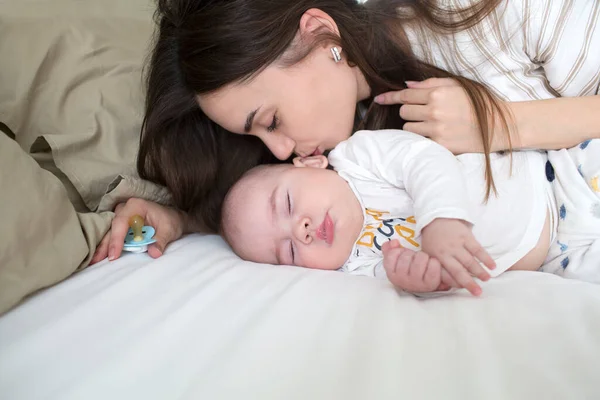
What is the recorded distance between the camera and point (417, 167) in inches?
37.9

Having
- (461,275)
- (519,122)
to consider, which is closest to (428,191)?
(461,275)

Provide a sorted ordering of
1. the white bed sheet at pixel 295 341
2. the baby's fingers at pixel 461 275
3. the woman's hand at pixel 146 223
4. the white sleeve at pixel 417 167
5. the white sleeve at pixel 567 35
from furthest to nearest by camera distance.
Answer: the white sleeve at pixel 567 35 → the woman's hand at pixel 146 223 → the white sleeve at pixel 417 167 → the baby's fingers at pixel 461 275 → the white bed sheet at pixel 295 341

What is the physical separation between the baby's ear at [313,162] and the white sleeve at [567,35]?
506mm

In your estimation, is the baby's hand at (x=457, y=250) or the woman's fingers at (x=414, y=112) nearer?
the baby's hand at (x=457, y=250)

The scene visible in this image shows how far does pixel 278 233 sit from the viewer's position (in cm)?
106

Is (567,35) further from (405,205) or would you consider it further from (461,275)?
(461,275)

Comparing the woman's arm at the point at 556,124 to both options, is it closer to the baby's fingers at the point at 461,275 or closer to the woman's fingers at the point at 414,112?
the woman's fingers at the point at 414,112

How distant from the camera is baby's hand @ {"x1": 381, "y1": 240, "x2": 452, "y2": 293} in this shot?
2.52 ft

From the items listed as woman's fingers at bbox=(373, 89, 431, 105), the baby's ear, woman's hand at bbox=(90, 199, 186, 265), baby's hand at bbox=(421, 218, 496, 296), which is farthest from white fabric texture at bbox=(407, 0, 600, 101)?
woman's hand at bbox=(90, 199, 186, 265)

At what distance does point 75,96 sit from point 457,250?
0.95 metres

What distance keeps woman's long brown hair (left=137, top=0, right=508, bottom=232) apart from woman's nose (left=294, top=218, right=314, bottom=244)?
0.78 feet

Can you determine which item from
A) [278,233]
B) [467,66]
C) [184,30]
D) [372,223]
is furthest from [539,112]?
[184,30]

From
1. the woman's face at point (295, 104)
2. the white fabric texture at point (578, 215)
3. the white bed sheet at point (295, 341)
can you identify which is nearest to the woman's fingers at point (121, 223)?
the white bed sheet at point (295, 341)

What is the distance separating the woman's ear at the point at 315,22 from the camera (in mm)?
1103
